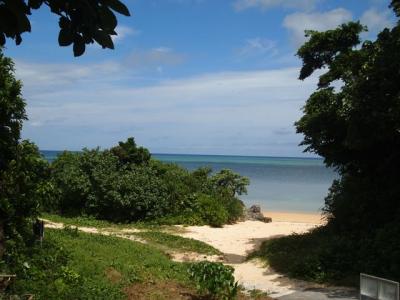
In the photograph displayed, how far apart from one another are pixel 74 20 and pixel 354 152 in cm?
1196

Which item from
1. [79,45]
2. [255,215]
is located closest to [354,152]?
[255,215]

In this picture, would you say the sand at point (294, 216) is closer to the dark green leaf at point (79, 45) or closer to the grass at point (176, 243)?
the grass at point (176, 243)

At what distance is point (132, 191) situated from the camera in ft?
69.2

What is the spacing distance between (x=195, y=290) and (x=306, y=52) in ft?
26.4

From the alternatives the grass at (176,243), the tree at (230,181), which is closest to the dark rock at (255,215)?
the tree at (230,181)

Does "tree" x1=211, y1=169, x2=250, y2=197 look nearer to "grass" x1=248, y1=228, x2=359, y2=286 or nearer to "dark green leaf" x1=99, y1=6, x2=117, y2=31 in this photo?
"grass" x1=248, y1=228, x2=359, y2=286

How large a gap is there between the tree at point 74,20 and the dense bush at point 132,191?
1805 cm

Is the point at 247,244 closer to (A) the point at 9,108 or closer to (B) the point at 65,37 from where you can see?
(A) the point at 9,108

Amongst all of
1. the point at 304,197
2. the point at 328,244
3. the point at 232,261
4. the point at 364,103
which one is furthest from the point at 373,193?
the point at 304,197

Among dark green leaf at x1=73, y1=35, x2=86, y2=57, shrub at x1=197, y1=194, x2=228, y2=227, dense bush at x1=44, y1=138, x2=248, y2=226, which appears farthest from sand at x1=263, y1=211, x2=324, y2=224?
dark green leaf at x1=73, y1=35, x2=86, y2=57

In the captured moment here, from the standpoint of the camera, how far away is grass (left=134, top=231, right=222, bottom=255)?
A: 617 inches

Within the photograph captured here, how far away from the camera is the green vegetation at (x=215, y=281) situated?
8.84 meters

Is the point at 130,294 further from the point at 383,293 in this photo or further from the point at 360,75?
the point at 360,75

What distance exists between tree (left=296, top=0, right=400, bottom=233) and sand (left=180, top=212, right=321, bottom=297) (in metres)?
2.73
